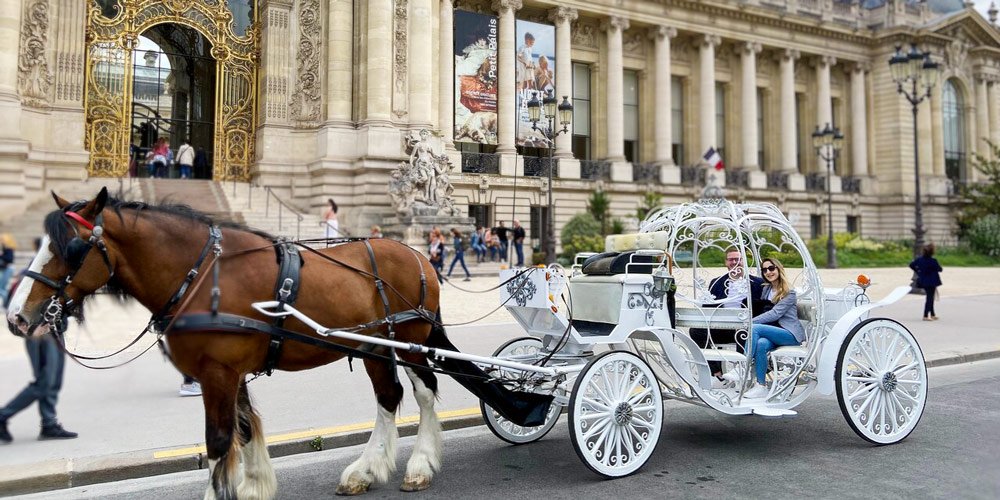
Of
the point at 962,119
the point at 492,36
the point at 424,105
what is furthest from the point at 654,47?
the point at 962,119

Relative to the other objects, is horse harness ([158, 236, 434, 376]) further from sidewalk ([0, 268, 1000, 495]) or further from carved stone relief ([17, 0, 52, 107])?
carved stone relief ([17, 0, 52, 107])

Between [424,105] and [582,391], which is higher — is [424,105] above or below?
above

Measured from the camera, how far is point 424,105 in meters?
26.1

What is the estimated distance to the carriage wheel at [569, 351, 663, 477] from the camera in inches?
187

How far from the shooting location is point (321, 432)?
6.05 m

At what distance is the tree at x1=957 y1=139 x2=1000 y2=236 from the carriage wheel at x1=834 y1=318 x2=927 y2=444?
41.7m

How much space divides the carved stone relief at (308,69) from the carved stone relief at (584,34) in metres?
14.8

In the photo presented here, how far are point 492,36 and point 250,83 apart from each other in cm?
1103

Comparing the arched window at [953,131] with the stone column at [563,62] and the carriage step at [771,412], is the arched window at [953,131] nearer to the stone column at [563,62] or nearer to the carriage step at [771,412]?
the stone column at [563,62]

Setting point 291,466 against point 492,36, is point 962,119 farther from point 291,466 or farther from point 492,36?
point 291,466

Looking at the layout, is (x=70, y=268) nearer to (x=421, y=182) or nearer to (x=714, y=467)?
(x=714, y=467)

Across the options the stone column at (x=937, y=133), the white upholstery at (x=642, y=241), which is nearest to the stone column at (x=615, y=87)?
the stone column at (x=937, y=133)

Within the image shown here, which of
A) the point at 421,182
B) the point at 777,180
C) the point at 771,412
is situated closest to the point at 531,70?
the point at 421,182

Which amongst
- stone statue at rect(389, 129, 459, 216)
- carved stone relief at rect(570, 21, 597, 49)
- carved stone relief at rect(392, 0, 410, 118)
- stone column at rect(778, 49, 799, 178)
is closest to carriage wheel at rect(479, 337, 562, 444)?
stone statue at rect(389, 129, 459, 216)
